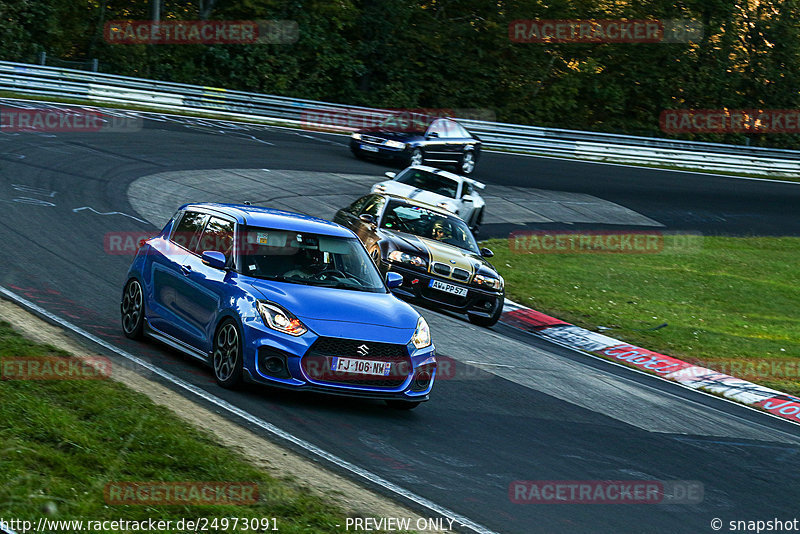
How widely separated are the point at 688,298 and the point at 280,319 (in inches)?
519

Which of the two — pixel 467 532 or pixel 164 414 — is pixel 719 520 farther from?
pixel 164 414

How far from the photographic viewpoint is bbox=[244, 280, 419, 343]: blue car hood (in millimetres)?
8461

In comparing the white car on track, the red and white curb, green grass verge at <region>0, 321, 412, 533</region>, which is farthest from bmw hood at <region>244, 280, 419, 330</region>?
the white car on track

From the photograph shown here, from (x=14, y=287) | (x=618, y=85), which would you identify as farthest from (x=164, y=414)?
(x=618, y=85)

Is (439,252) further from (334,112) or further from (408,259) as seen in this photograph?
(334,112)

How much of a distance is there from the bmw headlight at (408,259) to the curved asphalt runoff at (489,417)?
738 millimetres

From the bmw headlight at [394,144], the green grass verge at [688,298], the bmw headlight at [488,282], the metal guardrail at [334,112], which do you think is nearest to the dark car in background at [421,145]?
the bmw headlight at [394,144]

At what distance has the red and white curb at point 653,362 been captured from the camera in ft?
42.0

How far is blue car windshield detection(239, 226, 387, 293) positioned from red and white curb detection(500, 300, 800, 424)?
570cm

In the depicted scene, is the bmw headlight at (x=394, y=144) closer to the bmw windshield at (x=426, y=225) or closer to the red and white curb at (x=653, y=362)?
the red and white curb at (x=653, y=362)

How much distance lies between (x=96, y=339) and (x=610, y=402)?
5353 millimetres

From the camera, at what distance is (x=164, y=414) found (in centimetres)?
731

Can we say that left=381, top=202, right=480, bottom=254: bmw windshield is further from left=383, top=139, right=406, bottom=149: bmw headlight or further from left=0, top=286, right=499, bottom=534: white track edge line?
left=383, top=139, right=406, bottom=149: bmw headlight

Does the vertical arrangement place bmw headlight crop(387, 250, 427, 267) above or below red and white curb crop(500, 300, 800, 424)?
above
